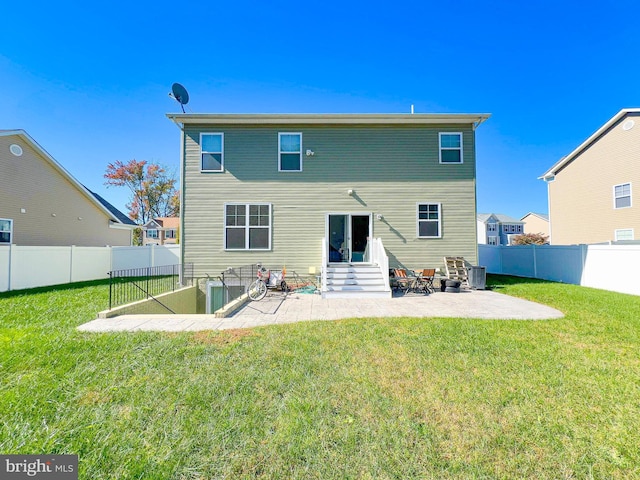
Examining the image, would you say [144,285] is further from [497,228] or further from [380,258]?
[497,228]

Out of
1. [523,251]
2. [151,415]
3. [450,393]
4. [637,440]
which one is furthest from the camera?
[523,251]

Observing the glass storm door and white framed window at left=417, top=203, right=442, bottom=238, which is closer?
white framed window at left=417, top=203, right=442, bottom=238

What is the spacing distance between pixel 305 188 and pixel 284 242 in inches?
88.6

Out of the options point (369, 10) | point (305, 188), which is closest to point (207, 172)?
point (305, 188)

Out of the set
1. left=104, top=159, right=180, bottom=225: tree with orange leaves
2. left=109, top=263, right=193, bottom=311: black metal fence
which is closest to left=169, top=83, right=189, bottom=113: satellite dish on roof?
left=109, top=263, right=193, bottom=311: black metal fence

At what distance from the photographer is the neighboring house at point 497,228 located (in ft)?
131

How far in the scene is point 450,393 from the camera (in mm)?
2783

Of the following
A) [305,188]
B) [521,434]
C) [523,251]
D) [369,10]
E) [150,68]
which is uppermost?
[369,10]

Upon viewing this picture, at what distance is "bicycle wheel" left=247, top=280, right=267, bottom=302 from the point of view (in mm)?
7775

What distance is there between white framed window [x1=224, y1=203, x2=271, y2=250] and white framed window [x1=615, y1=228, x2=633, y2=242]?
56.3 ft

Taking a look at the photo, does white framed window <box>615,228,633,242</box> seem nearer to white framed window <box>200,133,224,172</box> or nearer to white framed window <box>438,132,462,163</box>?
white framed window <box>438,132,462,163</box>

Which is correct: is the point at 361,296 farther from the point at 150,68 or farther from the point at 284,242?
the point at 150,68

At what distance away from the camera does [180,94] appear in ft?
33.8

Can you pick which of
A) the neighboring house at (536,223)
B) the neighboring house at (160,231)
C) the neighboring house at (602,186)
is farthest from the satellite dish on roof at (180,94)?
the neighboring house at (536,223)
